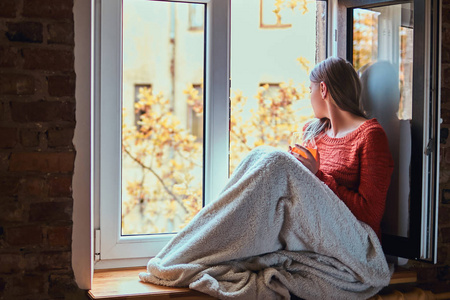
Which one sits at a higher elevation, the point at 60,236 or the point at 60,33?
the point at 60,33

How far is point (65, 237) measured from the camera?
5.45 feet

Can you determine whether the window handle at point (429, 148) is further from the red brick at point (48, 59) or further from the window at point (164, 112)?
the red brick at point (48, 59)

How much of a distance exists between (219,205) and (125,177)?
0.45 metres

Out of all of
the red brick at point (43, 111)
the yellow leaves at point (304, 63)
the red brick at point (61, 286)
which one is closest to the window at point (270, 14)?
the yellow leaves at point (304, 63)

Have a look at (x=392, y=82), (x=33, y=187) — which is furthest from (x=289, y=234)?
(x=33, y=187)

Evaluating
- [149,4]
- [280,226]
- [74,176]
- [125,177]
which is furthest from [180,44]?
[280,226]

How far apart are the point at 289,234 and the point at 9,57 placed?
1.03m

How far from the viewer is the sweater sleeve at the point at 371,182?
69.6 inches

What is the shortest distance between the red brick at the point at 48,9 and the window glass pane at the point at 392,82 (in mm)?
1117

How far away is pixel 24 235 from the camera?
163 centimetres

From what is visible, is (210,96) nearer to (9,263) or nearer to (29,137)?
(29,137)

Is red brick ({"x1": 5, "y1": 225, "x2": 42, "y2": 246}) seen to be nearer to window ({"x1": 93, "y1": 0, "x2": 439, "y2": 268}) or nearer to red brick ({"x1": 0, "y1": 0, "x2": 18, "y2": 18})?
window ({"x1": 93, "y1": 0, "x2": 439, "y2": 268})

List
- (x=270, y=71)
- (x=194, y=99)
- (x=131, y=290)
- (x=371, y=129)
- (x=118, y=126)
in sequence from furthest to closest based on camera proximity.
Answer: (x=270, y=71), (x=194, y=99), (x=118, y=126), (x=371, y=129), (x=131, y=290)

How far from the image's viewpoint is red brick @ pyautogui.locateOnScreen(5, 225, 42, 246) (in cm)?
162
